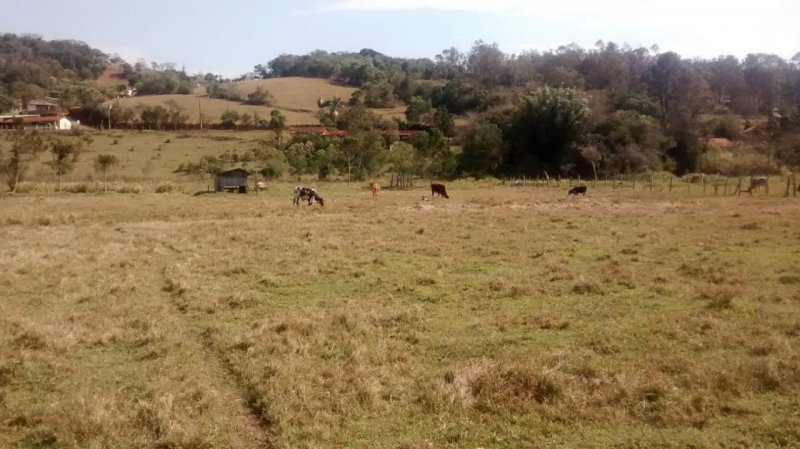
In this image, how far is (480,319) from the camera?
11648 mm

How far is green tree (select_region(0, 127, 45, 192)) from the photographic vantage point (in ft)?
129

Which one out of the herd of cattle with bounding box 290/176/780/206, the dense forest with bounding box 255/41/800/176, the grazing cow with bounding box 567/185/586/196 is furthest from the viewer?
the dense forest with bounding box 255/41/800/176

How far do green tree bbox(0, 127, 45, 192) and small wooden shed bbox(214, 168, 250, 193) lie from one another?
12.4 m

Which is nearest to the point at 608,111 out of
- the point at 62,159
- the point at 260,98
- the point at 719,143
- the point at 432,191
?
the point at 719,143

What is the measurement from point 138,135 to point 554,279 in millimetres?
72303

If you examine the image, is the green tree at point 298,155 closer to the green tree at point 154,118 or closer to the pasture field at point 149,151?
the pasture field at point 149,151

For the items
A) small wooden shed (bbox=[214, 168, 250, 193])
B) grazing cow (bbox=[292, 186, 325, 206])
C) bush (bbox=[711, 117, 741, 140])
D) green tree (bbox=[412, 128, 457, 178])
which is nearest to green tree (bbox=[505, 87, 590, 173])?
green tree (bbox=[412, 128, 457, 178])

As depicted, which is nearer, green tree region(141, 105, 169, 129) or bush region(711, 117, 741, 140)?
bush region(711, 117, 741, 140)

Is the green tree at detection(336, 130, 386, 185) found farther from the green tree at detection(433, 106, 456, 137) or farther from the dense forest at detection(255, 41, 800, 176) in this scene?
the green tree at detection(433, 106, 456, 137)

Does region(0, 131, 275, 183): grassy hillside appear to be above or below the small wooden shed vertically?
above

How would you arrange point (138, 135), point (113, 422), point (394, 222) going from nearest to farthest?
point (113, 422) < point (394, 222) < point (138, 135)

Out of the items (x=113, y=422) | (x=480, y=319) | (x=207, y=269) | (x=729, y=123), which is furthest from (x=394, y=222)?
(x=729, y=123)

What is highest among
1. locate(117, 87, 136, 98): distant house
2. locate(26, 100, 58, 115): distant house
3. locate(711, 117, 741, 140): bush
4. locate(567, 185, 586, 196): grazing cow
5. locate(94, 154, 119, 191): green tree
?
locate(117, 87, 136, 98): distant house

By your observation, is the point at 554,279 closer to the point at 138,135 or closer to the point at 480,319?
the point at 480,319
